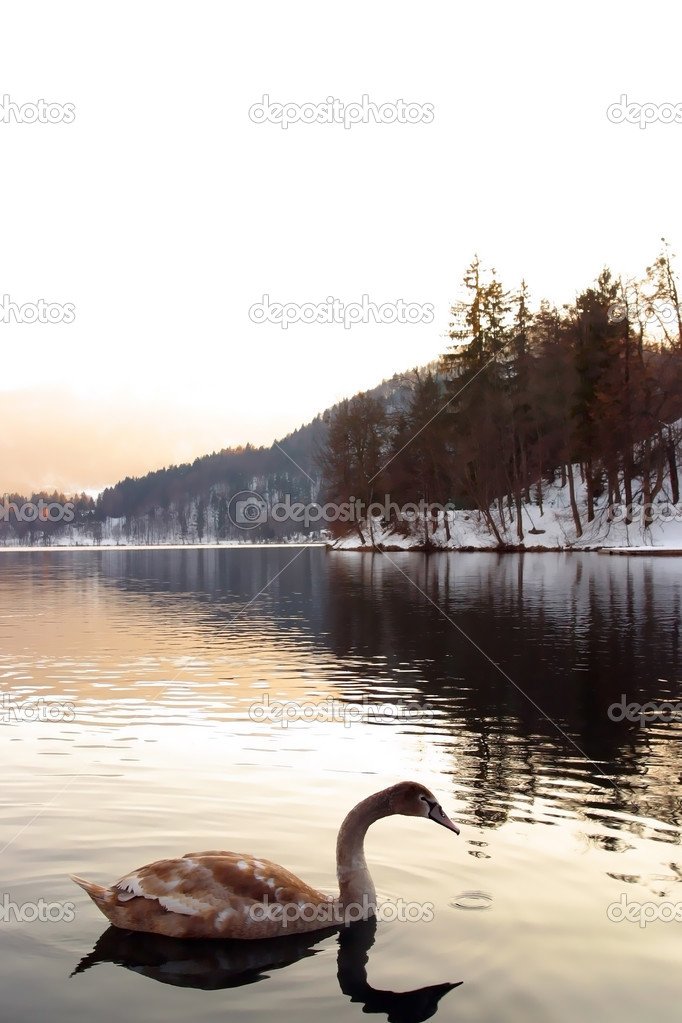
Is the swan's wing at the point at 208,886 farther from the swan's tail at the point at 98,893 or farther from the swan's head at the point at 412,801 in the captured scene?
the swan's head at the point at 412,801

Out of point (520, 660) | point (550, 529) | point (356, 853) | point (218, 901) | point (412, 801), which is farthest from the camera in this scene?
point (550, 529)

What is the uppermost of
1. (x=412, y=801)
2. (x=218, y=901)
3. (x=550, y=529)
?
(x=550, y=529)

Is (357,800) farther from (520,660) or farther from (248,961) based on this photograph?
(520,660)

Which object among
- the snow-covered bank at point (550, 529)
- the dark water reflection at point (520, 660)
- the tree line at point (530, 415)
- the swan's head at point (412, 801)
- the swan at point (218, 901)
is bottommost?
the dark water reflection at point (520, 660)

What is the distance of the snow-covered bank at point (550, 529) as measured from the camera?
70500 millimetres

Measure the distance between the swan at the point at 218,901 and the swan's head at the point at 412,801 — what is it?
10cm

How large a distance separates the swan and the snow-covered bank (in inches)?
2449

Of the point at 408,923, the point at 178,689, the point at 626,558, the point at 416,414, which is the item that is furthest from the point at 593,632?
the point at 416,414

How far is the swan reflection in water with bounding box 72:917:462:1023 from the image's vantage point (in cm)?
605

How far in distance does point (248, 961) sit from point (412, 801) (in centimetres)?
Result: 157

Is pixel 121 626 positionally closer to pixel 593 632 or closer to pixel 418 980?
pixel 593 632

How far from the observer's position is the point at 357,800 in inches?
417

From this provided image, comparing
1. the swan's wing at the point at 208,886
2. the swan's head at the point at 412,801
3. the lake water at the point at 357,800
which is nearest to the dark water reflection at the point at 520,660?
the lake water at the point at 357,800

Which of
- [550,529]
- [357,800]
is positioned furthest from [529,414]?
[357,800]
